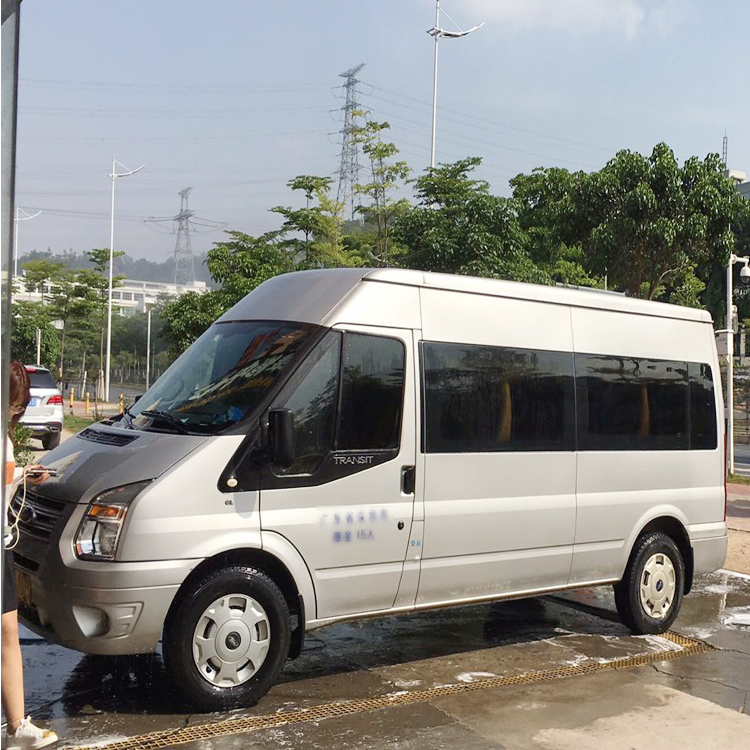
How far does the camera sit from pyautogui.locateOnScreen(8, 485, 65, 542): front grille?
17.4 feet

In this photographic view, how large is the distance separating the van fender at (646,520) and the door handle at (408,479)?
6.92ft

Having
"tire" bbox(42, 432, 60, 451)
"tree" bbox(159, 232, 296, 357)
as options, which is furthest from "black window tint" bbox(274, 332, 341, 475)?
"tree" bbox(159, 232, 296, 357)

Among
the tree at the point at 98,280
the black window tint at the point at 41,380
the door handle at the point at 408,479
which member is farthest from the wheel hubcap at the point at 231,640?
the tree at the point at 98,280

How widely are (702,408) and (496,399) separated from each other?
234 cm

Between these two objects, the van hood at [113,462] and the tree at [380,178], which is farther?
the tree at [380,178]

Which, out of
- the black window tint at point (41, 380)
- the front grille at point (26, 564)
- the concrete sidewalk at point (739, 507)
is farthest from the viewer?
the black window tint at point (41, 380)

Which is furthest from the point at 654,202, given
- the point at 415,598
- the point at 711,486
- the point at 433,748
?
the point at 433,748

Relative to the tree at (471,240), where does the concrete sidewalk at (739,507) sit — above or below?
below

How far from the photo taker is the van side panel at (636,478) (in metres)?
7.12

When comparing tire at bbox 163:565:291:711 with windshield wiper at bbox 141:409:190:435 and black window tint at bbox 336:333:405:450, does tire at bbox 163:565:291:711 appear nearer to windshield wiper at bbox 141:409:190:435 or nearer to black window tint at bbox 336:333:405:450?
windshield wiper at bbox 141:409:190:435

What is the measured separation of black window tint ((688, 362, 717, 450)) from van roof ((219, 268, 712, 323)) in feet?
4.67

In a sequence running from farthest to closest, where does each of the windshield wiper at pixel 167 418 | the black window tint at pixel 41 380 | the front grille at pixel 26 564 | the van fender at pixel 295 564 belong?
the black window tint at pixel 41 380
the windshield wiper at pixel 167 418
the van fender at pixel 295 564
the front grille at pixel 26 564

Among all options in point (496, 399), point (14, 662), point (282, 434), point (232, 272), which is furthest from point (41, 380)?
point (14, 662)

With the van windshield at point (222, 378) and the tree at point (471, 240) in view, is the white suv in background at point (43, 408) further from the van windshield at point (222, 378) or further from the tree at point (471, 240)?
the van windshield at point (222, 378)
